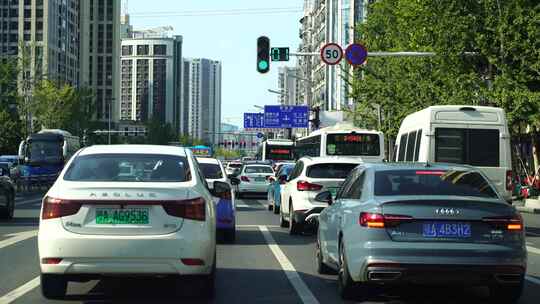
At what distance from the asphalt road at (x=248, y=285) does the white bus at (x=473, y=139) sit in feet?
15.4

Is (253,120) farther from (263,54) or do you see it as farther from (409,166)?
(409,166)

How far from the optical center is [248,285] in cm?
1049

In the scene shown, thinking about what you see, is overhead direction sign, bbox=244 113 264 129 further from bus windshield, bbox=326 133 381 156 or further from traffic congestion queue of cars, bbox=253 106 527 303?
traffic congestion queue of cars, bbox=253 106 527 303

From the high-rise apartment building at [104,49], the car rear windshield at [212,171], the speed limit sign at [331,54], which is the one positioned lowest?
the car rear windshield at [212,171]

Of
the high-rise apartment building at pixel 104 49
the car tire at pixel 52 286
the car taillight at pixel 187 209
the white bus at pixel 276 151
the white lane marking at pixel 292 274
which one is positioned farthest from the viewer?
the high-rise apartment building at pixel 104 49

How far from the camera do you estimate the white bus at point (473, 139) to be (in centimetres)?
2005

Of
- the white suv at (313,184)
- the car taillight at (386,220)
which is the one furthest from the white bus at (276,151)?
the car taillight at (386,220)

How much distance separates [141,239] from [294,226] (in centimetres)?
999

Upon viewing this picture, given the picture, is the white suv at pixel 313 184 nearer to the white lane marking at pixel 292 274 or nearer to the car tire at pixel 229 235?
the white lane marking at pixel 292 274

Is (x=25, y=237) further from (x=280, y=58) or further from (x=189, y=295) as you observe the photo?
(x=280, y=58)

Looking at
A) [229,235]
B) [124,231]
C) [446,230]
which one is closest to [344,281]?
[446,230]

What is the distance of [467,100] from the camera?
35812mm

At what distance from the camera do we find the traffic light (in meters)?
26.1

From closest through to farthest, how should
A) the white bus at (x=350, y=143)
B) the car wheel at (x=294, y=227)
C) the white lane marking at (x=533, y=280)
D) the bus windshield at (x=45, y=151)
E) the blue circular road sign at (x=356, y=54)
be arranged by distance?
the white lane marking at (x=533, y=280), the car wheel at (x=294, y=227), the blue circular road sign at (x=356, y=54), the white bus at (x=350, y=143), the bus windshield at (x=45, y=151)
